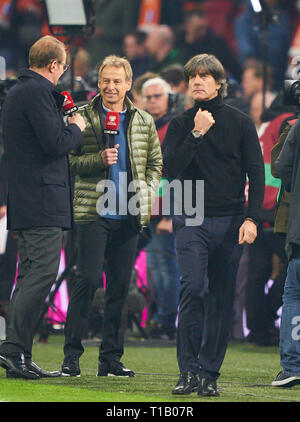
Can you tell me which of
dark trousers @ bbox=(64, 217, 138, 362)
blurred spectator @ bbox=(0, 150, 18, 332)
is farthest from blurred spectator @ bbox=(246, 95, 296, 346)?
dark trousers @ bbox=(64, 217, 138, 362)

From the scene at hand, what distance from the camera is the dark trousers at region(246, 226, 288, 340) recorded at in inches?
441

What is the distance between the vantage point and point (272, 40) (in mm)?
17031

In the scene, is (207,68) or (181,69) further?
(181,69)

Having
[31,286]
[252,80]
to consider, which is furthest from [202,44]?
[31,286]

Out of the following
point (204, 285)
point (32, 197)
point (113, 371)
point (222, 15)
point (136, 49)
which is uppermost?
point (222, 15)

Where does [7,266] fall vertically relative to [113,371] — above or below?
above

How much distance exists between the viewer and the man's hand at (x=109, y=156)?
854 centimetres

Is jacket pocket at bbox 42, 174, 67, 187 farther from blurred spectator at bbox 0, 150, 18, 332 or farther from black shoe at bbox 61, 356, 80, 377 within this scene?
blurred spectator at bbox 0, 150, 18, 332

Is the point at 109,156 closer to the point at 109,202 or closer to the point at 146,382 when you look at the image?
the point at 109,202

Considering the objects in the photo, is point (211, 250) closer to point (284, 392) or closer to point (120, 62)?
point (284, 392)

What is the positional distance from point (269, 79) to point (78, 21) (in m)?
3.24

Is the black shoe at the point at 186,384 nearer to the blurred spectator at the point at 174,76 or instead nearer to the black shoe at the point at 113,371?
the black shoe at the point at 113,371

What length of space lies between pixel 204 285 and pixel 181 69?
5.50 metres

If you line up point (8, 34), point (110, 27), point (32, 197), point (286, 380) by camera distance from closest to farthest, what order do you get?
point (286, 380), point (32, 197), point (110, 27), point (8, 34)
